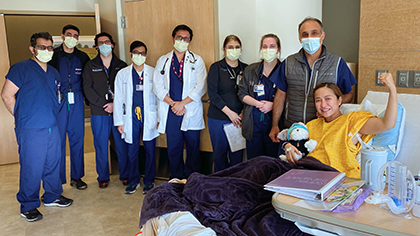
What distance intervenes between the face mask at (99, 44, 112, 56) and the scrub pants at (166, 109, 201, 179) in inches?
36.7

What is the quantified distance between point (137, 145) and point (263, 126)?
56.6 inches

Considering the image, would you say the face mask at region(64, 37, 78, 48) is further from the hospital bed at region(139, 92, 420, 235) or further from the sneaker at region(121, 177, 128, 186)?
the hospital bed at region(139, 92, 420, 235)

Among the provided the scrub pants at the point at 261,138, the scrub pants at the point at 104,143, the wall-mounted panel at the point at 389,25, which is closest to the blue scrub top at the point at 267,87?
the scrub pants at the point at 261,138

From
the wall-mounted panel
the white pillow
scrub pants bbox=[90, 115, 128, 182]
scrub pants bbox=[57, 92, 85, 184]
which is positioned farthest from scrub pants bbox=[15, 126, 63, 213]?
the wall-mounted panel

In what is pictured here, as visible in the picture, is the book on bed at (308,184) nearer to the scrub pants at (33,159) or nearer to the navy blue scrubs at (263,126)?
the navy blue scrubs at (263,126)

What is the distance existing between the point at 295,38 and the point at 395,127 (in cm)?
169

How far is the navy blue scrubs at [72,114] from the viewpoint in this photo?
362 cm

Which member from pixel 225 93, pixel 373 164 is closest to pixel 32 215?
pixel 225 93

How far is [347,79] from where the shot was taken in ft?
8.06

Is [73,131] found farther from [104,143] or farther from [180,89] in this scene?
[180,89]

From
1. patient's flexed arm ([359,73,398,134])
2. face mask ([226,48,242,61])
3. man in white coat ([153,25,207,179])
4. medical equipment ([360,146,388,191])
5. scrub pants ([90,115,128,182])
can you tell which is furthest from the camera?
scrub pants ([90,115,128,182])

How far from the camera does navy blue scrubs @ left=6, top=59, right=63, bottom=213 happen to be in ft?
9.74

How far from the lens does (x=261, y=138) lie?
307cm

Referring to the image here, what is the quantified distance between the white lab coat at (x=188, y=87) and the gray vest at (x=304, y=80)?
107 cm
